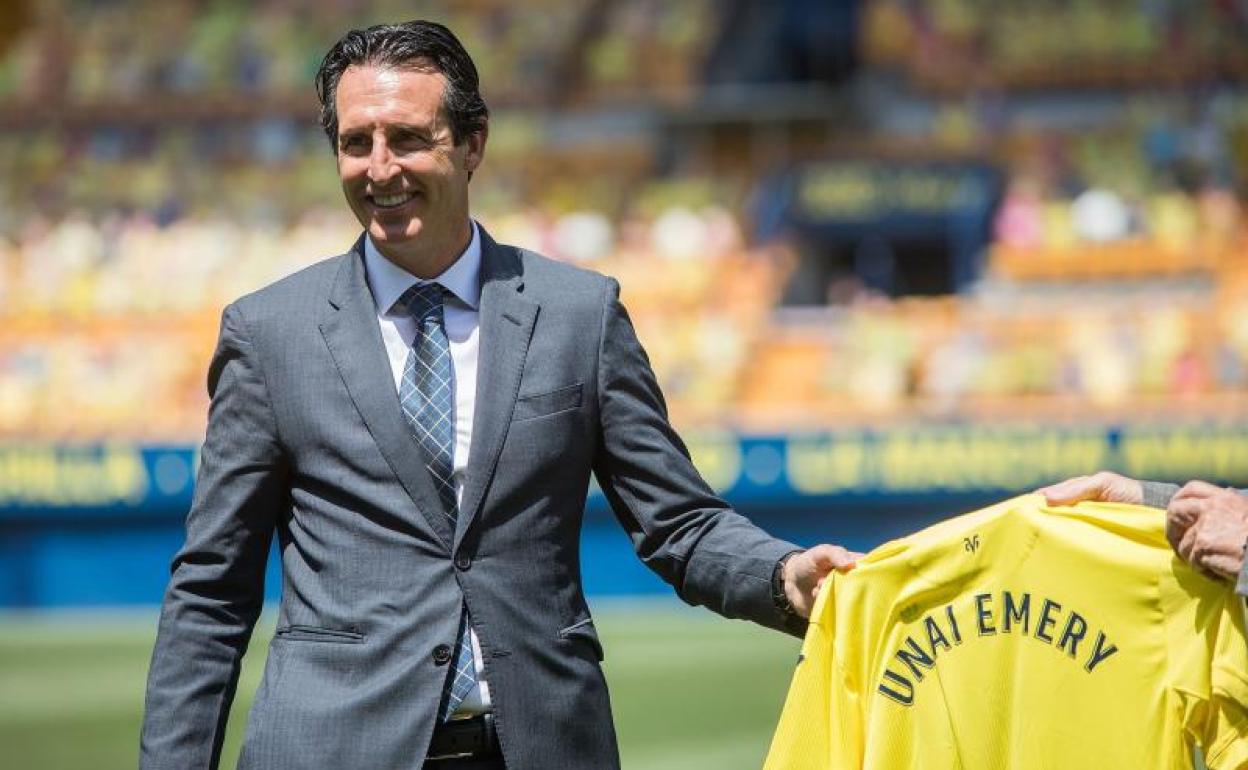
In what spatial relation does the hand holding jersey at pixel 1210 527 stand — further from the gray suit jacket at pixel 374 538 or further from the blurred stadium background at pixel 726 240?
the blurred stadium background at pixel 726 240

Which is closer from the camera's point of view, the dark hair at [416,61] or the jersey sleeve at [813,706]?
the dark hair at [416,61]

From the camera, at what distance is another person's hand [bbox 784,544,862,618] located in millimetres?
2773

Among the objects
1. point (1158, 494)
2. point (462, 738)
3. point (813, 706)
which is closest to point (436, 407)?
point (462, 738)

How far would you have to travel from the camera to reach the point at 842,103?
48.6 ft

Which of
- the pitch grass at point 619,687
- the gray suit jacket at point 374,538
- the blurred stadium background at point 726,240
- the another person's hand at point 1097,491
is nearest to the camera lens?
the gray suit jacket at point 374,538

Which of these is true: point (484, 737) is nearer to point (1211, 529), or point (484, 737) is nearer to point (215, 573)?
point (215, 573)

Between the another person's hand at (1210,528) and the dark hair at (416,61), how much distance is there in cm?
114

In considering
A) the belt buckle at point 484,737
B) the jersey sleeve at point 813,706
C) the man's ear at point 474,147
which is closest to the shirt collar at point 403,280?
the man's ear at point 474,147

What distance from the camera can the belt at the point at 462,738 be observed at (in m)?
2.51

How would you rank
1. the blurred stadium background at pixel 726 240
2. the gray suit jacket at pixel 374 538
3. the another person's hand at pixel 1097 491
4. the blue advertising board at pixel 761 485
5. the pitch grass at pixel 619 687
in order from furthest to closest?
the blurred stadium background at pixel 726 240
the blue advertising board at pixel 761 485
the pitch grass at pixel 619 687
the another person's hand at pixel 1097 491
the gray suit jacket at pixel 374 538

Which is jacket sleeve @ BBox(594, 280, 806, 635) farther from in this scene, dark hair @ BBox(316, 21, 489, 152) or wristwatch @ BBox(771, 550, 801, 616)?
dark hair @ BBox(316, 21, 489, 152)

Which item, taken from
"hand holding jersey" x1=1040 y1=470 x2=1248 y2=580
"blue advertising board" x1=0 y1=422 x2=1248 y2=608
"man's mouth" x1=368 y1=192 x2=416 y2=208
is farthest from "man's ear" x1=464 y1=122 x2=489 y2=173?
"blue advertising board" x1=0 y1=422 x2=1248 y2=608

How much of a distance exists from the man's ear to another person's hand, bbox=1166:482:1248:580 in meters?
1.11

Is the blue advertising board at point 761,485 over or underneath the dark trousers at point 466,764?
over
